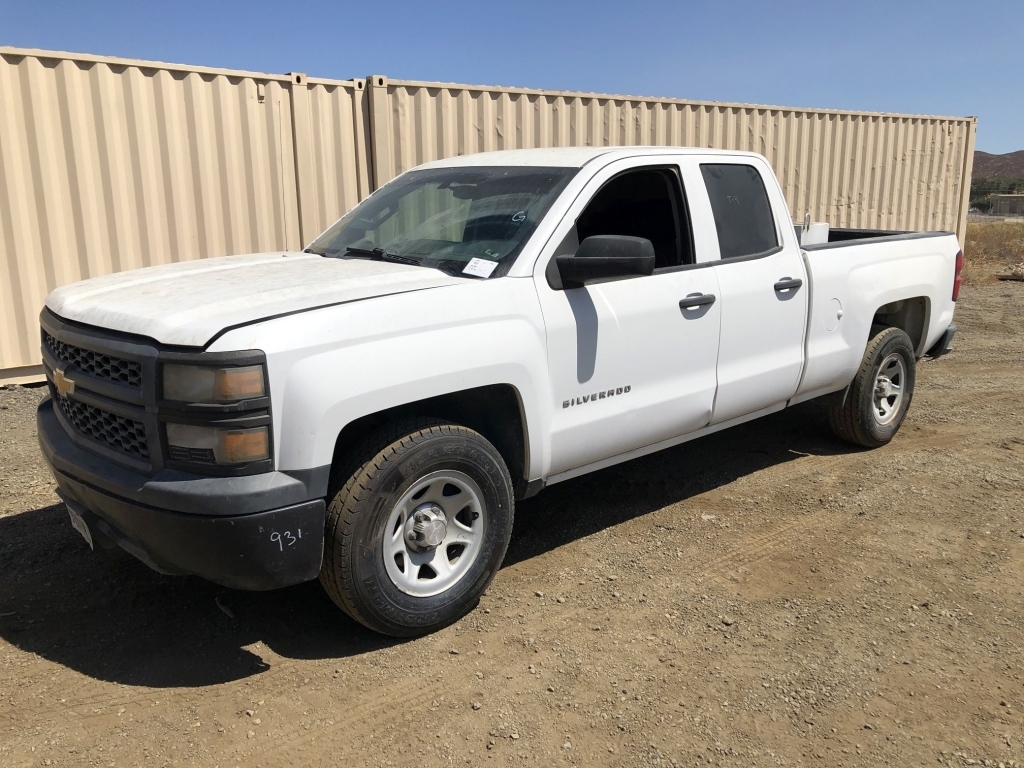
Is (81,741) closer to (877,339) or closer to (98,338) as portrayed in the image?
(98,338)

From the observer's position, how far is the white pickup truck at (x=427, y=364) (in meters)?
3.00

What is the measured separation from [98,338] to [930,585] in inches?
146

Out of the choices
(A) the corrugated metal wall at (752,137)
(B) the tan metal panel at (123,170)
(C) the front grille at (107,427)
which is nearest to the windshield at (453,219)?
(C) the front grille at (107,427)

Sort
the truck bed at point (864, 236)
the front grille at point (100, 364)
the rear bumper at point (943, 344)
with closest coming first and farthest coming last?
1. the front grille at point (100, 364)
2. the truck bed at point (864, 236)
3. the rear bumper at point (943, 344)

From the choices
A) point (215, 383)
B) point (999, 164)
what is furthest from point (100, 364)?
point (999, 164)

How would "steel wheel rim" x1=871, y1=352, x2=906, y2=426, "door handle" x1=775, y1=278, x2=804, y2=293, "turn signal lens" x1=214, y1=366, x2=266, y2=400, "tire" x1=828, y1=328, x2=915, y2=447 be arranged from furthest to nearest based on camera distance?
"steel wheel rim" x1=871, y1=352, x2=906, y2=426
"tire" x1=828, y1=328, x2=915, y2=447
"door handle" x1=775, y1=278, x2=804, y2=293
"turn signal lens" x1=214, y1=366, x2=266, y2=400

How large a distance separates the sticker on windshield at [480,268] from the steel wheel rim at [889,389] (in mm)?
3281

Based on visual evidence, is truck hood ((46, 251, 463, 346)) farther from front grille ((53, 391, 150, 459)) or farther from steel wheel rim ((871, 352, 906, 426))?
steel wheel rim ((871, 352, 906, 426))

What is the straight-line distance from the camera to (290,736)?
2.98 meters

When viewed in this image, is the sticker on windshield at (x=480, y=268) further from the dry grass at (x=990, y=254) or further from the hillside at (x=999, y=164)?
the hillside at (x=999, y=164)

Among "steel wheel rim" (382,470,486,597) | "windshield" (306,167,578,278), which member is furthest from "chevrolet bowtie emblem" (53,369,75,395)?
"windshield" (306,167,578,278)

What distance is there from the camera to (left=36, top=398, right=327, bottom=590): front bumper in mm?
2951

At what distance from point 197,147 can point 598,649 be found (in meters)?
6.30

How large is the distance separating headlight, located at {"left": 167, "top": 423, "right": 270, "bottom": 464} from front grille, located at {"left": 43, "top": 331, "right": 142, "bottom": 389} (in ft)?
0.85
